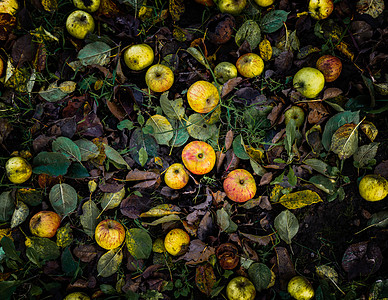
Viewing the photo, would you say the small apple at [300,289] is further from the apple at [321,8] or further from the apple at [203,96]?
the apple at [321,8]

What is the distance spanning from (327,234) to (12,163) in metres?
2.86

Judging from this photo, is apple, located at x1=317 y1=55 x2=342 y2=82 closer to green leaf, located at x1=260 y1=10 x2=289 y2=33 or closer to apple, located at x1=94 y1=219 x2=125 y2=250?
green leaf, located at x1=260 y1=10 x2=289 y2=33

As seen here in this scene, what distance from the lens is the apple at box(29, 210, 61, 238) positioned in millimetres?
2436

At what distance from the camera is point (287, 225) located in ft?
8.02

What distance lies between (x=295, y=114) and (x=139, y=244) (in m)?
1.82

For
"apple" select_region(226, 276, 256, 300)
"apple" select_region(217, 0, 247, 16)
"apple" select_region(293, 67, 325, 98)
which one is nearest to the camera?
"apple" select_region(226, 276, 256, 300)

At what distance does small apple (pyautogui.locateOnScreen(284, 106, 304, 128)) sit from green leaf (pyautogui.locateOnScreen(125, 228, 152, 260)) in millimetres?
1651

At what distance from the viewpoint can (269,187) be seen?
2.59 m

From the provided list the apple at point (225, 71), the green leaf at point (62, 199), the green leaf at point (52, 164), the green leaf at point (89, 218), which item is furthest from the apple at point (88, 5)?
the green leaf at point (89, 218)

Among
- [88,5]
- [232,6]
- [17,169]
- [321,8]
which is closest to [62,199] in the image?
[17,169]

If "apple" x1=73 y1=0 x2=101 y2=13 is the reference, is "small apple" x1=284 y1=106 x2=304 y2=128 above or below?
below

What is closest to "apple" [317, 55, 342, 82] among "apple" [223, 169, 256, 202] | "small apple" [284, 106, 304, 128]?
"small apple" [284, 106, 304, 128]

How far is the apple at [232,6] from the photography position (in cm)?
264

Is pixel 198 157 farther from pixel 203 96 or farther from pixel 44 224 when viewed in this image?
pixel 44 224
